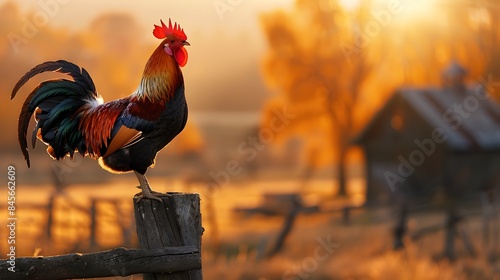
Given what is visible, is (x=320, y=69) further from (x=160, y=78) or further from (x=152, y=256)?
(x=152, y=256)

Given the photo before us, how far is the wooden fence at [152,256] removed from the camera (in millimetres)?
5117

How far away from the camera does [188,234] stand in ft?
18.5

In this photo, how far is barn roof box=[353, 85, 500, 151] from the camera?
27.4 m

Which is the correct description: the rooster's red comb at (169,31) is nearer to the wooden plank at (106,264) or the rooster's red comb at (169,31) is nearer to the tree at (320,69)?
the wooden plank at (106,264)

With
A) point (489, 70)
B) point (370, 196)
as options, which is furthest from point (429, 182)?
point (489, 70)

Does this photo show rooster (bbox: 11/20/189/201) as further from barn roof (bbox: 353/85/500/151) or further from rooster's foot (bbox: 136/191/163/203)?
barn roof (bbox: 353/85/500/151)

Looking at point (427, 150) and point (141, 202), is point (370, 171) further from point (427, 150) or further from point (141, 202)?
point (141, 202)

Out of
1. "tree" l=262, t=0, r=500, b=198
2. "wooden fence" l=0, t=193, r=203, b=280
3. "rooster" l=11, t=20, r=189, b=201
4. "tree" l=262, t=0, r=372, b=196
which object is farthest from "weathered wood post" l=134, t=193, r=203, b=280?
"tree" l=262, t=0, r=372, b=196

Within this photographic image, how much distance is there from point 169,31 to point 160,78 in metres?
0.40

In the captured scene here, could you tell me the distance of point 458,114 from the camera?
95.5 ft

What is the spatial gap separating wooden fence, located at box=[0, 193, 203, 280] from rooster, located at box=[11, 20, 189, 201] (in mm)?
174

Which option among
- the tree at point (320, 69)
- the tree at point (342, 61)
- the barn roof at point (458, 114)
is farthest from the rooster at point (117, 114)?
the tree at point (320, 69)

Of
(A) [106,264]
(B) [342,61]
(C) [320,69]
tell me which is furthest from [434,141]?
(A) [106,264]

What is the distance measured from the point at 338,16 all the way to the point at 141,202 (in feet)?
110
